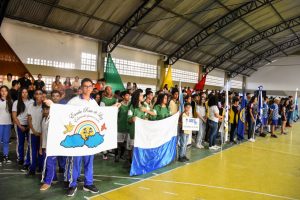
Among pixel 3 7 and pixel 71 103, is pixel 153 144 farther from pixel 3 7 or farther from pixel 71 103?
pixel 3 7

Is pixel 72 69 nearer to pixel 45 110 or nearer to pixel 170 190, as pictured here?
pixel 45 110

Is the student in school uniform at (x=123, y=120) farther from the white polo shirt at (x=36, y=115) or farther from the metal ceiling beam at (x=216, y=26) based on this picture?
the metal ceiling beam at (x=216, y=26)

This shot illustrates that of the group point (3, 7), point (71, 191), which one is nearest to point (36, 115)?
point (71, 191)

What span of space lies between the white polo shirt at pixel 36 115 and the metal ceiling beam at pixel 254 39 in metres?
19.3

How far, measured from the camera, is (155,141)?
4.82 metres

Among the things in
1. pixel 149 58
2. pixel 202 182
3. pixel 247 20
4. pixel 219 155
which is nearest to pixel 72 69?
pixel 149 58

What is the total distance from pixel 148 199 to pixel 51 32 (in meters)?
10.0

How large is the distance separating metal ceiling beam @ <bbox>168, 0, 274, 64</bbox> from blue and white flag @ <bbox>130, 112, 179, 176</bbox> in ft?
39.8

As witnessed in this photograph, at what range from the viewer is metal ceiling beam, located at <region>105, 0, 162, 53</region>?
11.8 meters

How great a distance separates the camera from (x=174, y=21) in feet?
45.5

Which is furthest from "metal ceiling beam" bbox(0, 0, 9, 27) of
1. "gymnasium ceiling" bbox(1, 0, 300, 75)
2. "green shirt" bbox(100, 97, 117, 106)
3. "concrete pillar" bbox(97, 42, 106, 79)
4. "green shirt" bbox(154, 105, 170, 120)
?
"green shirt" bbox(154, 105, 170, 120)

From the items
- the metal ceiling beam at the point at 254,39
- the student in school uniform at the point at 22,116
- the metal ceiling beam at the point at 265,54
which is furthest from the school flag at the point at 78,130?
the metal ceiling beam at the point at 265,54

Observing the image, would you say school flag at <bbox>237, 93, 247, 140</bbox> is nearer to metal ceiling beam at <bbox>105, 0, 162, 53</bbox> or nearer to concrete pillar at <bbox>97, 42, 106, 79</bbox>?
metal ceiling beam at <bbox>105, 0, 162, 53</bbox>

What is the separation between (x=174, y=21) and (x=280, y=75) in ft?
61.2
